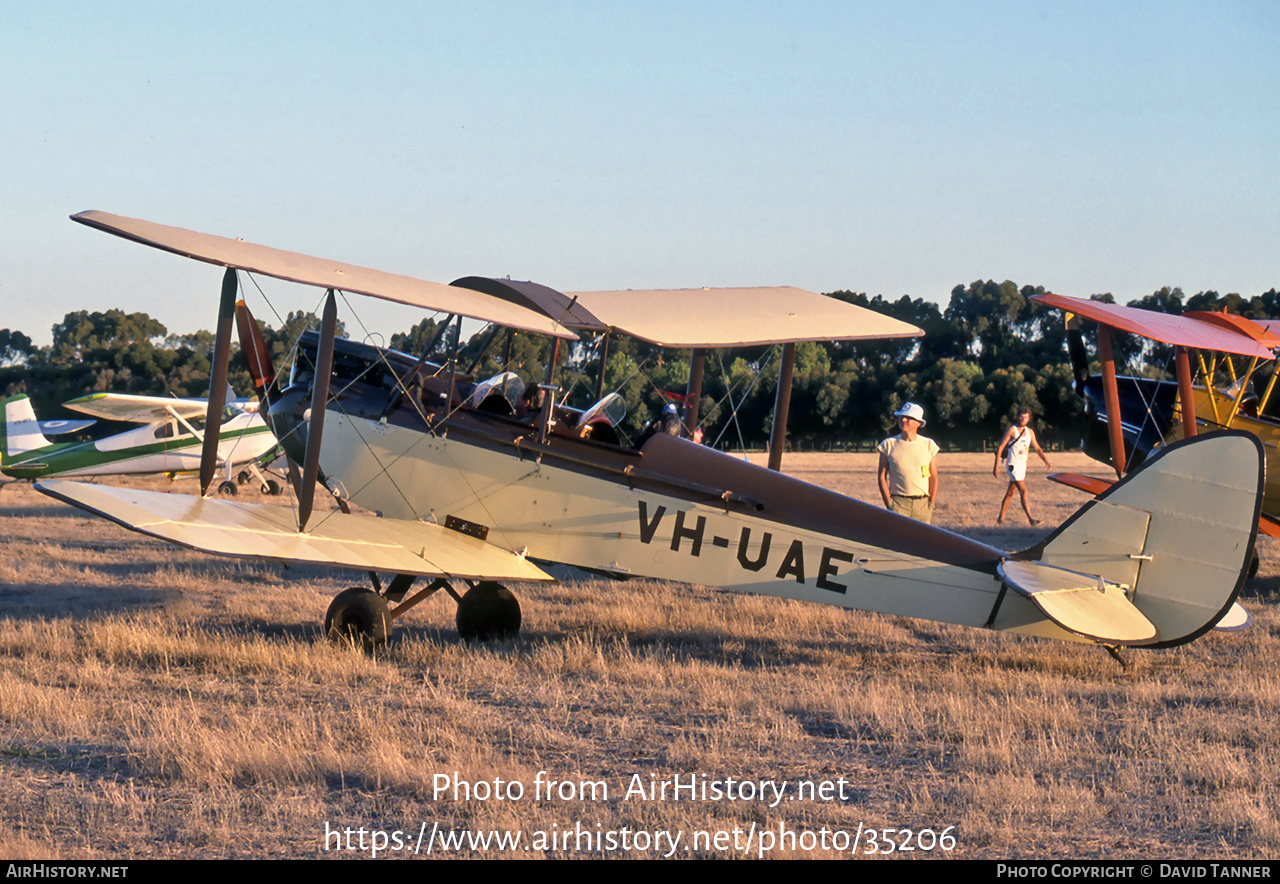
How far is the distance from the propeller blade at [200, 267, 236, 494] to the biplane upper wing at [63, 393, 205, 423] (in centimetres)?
1499

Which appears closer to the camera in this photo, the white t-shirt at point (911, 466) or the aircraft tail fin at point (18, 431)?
the white t-shirt at point (911, 466)

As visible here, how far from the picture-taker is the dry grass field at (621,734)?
3.86 meters

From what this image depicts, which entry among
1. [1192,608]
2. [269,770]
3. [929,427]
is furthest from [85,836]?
[929,427]

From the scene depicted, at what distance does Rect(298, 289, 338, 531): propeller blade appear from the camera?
21.7 feet

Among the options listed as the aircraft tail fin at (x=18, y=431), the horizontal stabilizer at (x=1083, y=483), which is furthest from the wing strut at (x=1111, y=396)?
the aircraft tail fin at (x=18, y=431)

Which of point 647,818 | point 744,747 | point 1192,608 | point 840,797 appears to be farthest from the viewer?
point 1192,608

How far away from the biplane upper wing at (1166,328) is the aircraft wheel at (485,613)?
4996 mm

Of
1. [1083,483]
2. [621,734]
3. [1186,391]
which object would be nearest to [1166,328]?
[1186,391]

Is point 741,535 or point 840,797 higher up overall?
point 741,535

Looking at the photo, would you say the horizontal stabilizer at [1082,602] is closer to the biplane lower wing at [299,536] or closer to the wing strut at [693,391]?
the biplane lower wing at [299,536]

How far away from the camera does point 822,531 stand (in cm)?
659

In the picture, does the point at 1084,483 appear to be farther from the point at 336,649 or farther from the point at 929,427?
the point at 929,427

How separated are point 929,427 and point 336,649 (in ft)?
143

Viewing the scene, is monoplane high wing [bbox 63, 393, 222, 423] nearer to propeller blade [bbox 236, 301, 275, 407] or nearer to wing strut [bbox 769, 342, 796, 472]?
propeller blade [bbox 236, 301, 275, 407]
